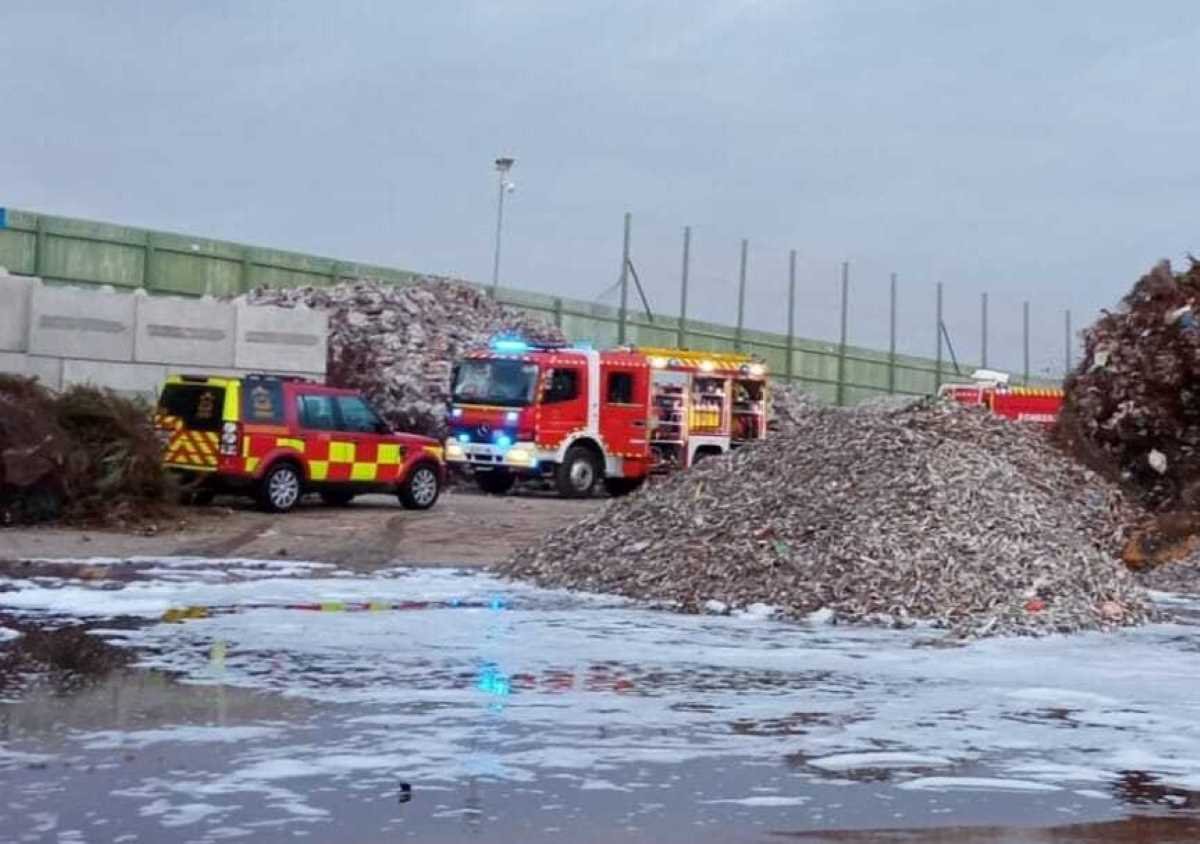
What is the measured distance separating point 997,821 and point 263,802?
299 cm

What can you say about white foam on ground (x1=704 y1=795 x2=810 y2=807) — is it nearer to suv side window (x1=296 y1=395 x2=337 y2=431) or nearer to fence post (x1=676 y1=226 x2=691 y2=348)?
suv side window (x1=296 y1=395 x2=337 y2=431)

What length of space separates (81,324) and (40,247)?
22.3 ft

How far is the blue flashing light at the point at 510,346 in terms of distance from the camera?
30609 millimetres

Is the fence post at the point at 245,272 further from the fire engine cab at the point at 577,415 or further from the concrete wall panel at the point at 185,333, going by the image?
the fire engine cab at the point at 577,415

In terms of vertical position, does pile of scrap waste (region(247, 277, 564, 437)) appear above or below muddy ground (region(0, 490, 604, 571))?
above

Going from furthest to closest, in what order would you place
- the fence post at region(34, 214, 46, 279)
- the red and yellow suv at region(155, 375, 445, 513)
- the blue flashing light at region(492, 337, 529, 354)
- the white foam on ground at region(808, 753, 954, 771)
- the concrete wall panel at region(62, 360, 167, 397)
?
1. the fence post at region(34, 214, 46, 279)
2. the blue flashing light at region(492, 337, 529, 354)
3. the concrete wall panel at region(62, 360, 167, 397)
4. the red and yellow suv at region(155, 375, 445, 513)
5. the white foam on ground at region(808, 753, 954, 771)

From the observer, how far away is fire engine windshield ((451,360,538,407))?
30.2 meters

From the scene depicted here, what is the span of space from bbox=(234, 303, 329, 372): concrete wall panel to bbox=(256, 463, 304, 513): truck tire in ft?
22.0

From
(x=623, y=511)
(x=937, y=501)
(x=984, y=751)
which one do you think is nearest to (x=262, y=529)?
(x=623, y=511)

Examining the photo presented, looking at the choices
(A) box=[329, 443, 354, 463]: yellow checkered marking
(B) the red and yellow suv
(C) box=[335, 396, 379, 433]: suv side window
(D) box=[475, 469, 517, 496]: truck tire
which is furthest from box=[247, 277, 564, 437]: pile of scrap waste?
(A) box=[329, 443, 354, 463]: yellow checkered marking

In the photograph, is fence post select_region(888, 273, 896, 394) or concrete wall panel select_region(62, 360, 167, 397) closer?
concrete wall panel select_region(62, 360, 167, 397)

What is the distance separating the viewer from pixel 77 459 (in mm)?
21453

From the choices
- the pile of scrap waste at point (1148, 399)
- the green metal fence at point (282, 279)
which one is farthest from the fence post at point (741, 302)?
the pile of scrap waste at point (1148, 399)

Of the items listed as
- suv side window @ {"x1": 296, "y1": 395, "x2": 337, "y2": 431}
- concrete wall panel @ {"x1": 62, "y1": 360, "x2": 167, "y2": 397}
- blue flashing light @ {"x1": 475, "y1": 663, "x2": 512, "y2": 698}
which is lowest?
blue flashing light @ {"x1": 475, "y1": 663, "x2": 512, "y2": 698}
